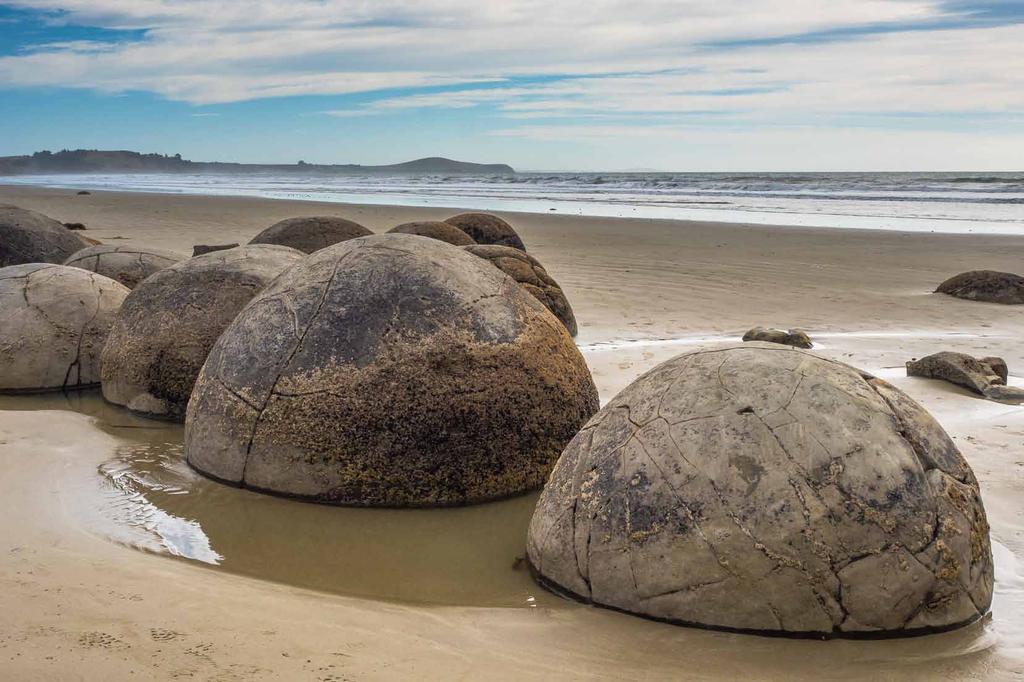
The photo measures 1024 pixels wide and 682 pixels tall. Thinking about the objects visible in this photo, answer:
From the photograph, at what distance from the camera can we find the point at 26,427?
6.38 metres

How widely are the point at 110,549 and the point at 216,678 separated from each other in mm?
1474

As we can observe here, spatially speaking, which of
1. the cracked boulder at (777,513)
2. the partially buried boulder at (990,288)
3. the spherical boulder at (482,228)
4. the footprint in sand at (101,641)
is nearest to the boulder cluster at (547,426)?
the cracked boulder at (777,513)

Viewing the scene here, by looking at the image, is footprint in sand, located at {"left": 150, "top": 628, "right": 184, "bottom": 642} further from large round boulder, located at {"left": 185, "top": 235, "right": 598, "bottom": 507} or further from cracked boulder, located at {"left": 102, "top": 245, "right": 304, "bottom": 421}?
cracked boulder, located at {"left": 102, "top": 245, "right": 304, "bottom": 421}

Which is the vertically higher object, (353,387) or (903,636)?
(353,387)

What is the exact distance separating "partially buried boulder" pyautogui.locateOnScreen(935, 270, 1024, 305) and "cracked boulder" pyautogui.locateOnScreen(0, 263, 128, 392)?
1072cm

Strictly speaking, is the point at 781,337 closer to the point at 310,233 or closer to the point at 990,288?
the point at 310,233

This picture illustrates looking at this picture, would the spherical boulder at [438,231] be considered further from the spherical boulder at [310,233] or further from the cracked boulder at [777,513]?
the cracked boulder at [777,513]

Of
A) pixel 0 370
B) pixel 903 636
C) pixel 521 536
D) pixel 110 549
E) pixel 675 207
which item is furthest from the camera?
pixel 675 207

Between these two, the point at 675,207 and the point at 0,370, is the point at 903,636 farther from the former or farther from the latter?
the point at 675,207

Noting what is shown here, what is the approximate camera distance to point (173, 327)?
6730mm

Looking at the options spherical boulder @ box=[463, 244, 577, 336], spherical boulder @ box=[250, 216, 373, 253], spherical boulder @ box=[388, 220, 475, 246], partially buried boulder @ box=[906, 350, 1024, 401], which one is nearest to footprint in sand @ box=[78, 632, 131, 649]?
partially buried boulder @ box=[906, 350, 1024, 401]

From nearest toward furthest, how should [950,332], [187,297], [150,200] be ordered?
[187,297] < [950,332] < [150,200]

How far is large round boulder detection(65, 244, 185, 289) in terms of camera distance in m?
9.28

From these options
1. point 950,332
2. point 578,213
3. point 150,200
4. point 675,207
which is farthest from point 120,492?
point 150,200
